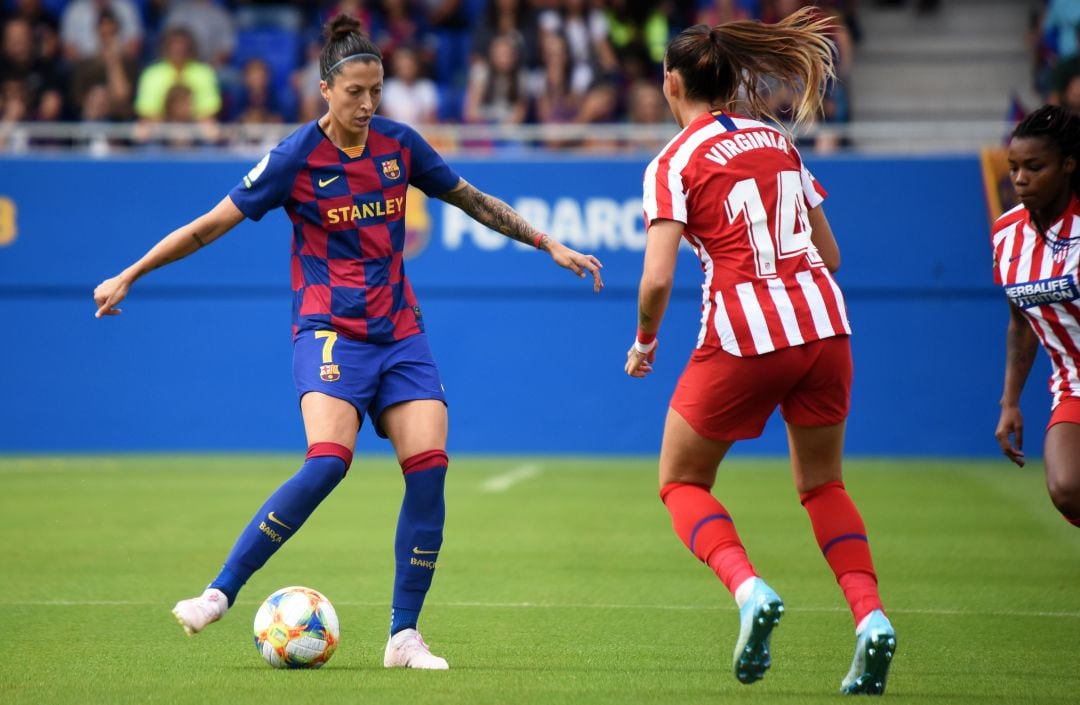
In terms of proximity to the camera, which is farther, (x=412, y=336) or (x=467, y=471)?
(x=467, y=471)

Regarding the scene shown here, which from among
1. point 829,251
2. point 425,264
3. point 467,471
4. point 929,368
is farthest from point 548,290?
point 829,251

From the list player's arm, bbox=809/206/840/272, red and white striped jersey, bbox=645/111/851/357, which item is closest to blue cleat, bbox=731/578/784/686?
red and white striped jersey, bbox=645/111/851/357

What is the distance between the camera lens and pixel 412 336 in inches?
217

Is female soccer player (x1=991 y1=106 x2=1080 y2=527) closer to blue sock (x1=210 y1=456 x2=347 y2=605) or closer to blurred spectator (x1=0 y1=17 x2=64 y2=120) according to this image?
blue sock (x1=210 y1=456 x2=347 y2=605)

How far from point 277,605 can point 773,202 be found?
2185 mm

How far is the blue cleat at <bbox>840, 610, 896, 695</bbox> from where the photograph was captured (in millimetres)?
4523

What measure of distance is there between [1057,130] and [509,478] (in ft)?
25.6

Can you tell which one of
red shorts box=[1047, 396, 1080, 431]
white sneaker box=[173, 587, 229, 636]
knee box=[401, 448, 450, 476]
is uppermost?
knee box=[401, 448, 450, 476]

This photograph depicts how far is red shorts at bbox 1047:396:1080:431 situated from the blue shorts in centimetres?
234

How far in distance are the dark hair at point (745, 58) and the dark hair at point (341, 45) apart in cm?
110

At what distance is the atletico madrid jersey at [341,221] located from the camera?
17.5 feet

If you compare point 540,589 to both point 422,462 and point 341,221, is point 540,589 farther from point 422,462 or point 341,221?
point 341,221

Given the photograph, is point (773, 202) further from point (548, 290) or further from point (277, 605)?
point (548, 290)

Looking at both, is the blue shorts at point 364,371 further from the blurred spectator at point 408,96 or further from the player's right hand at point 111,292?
the blurred spectator at point 408,96
